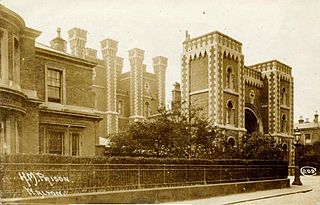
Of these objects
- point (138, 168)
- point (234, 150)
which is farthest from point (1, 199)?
point (234, 150)

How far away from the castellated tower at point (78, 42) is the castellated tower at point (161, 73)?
44.1 ft

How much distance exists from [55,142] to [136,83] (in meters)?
30.8

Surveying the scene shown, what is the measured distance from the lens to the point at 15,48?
15133mm

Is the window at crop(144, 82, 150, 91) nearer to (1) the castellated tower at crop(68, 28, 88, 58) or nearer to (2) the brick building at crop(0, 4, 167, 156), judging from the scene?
(1) the castellated tower at crop(68, 28, 88, 58)

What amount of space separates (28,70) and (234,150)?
43.9 ft

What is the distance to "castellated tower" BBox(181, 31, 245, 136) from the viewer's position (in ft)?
92.9

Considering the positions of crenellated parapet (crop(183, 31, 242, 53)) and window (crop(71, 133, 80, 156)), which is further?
crenellated parapet (crop(183, 31, 242, 53))

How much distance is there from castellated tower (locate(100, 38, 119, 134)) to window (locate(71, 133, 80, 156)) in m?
23.3

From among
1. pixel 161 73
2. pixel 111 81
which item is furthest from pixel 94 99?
pixel 161 73

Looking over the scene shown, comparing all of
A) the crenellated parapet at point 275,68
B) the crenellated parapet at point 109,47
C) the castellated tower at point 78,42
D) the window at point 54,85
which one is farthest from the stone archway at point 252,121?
the window at point 54,85

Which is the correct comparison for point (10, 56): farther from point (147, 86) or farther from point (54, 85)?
point (147, 86)

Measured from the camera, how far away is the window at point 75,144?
18734 mm

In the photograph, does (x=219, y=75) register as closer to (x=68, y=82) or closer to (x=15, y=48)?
(x=68, y=82)

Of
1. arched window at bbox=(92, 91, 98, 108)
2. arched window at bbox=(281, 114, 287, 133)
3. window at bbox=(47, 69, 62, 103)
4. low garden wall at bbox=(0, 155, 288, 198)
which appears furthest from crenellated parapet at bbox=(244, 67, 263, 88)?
window at bbox=(47, 69, 62, 103)
